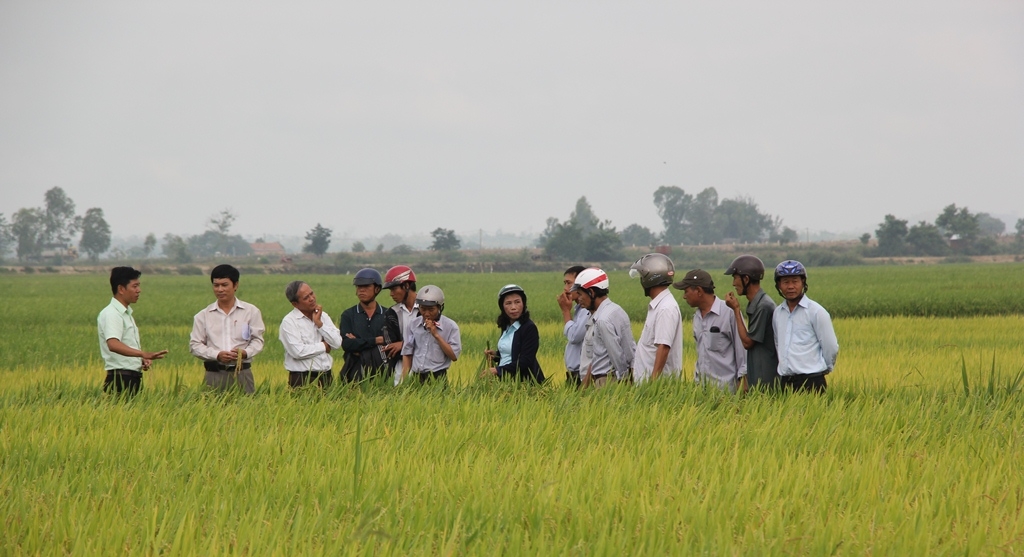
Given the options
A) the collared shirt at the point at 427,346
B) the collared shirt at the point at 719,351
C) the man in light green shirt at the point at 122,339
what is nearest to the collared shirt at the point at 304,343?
the collared shirt at the point at 427,346

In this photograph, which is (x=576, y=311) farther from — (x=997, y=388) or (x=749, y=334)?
(x=997, y=388)

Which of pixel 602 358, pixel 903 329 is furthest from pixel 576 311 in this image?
pixel 903 329

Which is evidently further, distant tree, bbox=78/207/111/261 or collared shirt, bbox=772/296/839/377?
distant tree, bbox=78/207/111/261

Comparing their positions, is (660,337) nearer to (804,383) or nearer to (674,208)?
(804,383)

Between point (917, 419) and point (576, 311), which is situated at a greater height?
point (576, 311)

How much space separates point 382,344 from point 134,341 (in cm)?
186

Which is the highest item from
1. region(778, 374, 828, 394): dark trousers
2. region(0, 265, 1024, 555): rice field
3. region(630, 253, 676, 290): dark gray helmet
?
region(630, 253, 676, 290): dark gray helmet

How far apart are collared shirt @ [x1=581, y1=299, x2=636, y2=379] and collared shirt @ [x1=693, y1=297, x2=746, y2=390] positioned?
0.50m

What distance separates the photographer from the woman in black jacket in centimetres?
673

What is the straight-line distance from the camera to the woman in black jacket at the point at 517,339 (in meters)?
6.73

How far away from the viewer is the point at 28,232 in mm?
134500

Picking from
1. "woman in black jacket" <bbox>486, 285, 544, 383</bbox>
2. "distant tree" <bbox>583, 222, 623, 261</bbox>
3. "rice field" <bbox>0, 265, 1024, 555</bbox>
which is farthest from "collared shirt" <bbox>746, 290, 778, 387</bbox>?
"distant tree" <bbox>583, 222, 623, 261</bbox>

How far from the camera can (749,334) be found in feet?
21.3

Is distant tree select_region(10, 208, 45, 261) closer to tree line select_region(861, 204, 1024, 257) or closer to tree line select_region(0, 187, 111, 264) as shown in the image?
tree line select_region(0, 187, 111, 264)
